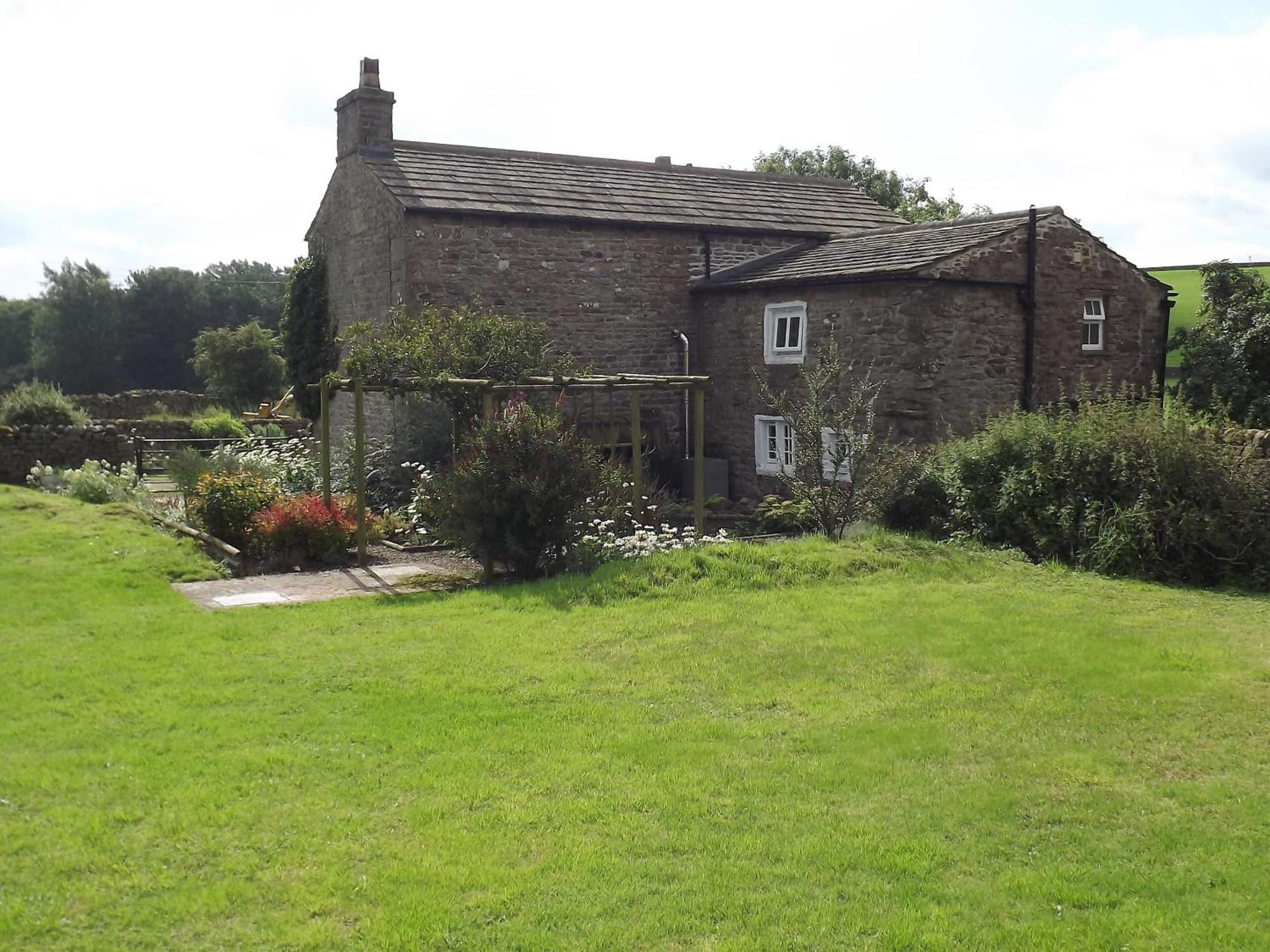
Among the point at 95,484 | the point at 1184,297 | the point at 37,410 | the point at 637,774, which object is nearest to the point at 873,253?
the point at 1184,297

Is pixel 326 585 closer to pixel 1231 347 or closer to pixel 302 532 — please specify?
pixel 302 532

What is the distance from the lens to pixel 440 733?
711 centimetres

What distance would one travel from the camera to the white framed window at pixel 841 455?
14.5m

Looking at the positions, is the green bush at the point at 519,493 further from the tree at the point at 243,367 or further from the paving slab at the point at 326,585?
the tree at the point at 243,367

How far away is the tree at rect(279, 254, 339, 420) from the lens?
23.7 metres

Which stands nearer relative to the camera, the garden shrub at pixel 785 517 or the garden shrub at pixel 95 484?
the garden shrub at pixel 785 517

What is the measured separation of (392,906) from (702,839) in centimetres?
154

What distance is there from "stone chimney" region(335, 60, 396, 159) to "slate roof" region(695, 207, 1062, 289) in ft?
22.4

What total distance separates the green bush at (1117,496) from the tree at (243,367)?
3469 cm

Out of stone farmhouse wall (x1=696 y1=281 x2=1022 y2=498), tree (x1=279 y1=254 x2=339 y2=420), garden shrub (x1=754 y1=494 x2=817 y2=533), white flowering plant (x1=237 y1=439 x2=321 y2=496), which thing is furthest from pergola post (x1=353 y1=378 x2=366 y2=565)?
tree (x1=279 y1=254 x2=339 y2=420)

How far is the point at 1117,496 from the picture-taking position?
1331 centimetres

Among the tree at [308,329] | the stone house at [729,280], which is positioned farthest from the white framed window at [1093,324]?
the tree at [308,329]

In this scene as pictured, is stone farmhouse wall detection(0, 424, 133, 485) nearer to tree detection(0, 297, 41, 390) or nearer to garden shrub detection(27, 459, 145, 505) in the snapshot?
garden shrub detection(27, 459, 145, 505)

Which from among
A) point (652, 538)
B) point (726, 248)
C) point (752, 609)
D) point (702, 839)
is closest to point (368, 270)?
point (726, 248)
